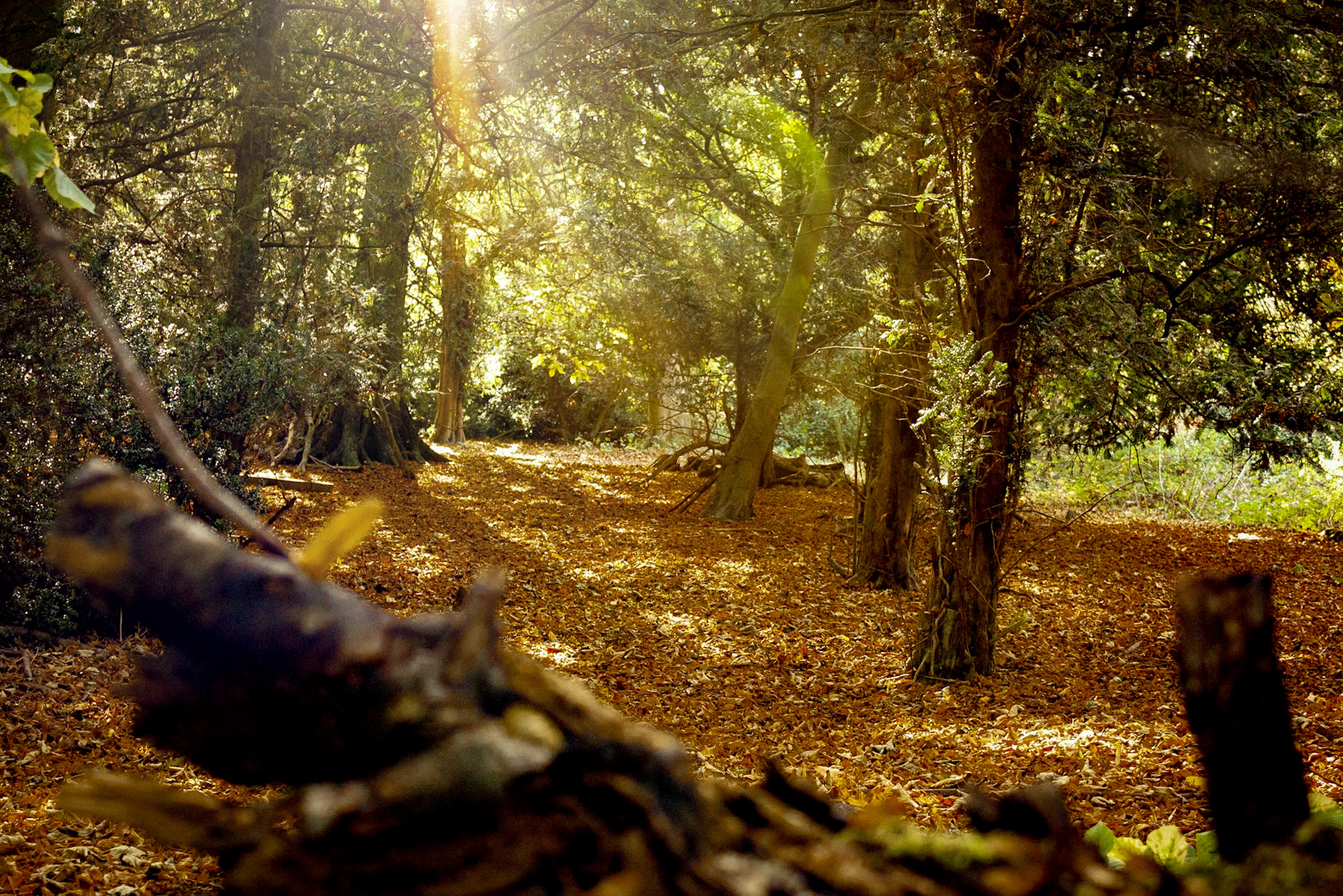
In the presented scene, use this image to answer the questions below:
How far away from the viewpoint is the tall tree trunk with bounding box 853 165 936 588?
8.77 metres

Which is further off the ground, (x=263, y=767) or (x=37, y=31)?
(x=37, y=31)

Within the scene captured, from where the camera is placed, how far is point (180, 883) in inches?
117

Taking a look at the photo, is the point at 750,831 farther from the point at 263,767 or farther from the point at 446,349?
the point at 446,349

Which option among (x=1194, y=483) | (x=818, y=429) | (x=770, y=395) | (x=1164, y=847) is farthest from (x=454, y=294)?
(x=1164, y=847)

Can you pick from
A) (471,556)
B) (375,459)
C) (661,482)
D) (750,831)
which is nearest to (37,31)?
(471,556)

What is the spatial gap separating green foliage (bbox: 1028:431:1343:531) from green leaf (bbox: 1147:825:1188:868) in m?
12.4

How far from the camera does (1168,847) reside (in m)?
1.79

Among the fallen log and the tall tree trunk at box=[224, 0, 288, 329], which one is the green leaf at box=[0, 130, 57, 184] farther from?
the fallen log

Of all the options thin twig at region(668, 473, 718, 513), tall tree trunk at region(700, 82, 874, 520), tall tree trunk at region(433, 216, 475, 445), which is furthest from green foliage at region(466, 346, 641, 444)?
tall tree trunk at region(700, 82, 874, 520)

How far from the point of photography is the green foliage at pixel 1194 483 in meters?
14.1

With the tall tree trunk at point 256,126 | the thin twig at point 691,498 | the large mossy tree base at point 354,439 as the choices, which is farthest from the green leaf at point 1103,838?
the large mossy tree base at point 354,439

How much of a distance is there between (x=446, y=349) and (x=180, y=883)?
57.3 feet

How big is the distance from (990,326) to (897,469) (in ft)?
10.8

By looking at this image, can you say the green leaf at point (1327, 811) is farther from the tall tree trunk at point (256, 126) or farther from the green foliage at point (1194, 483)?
the green foliage at point (1194, 483)
